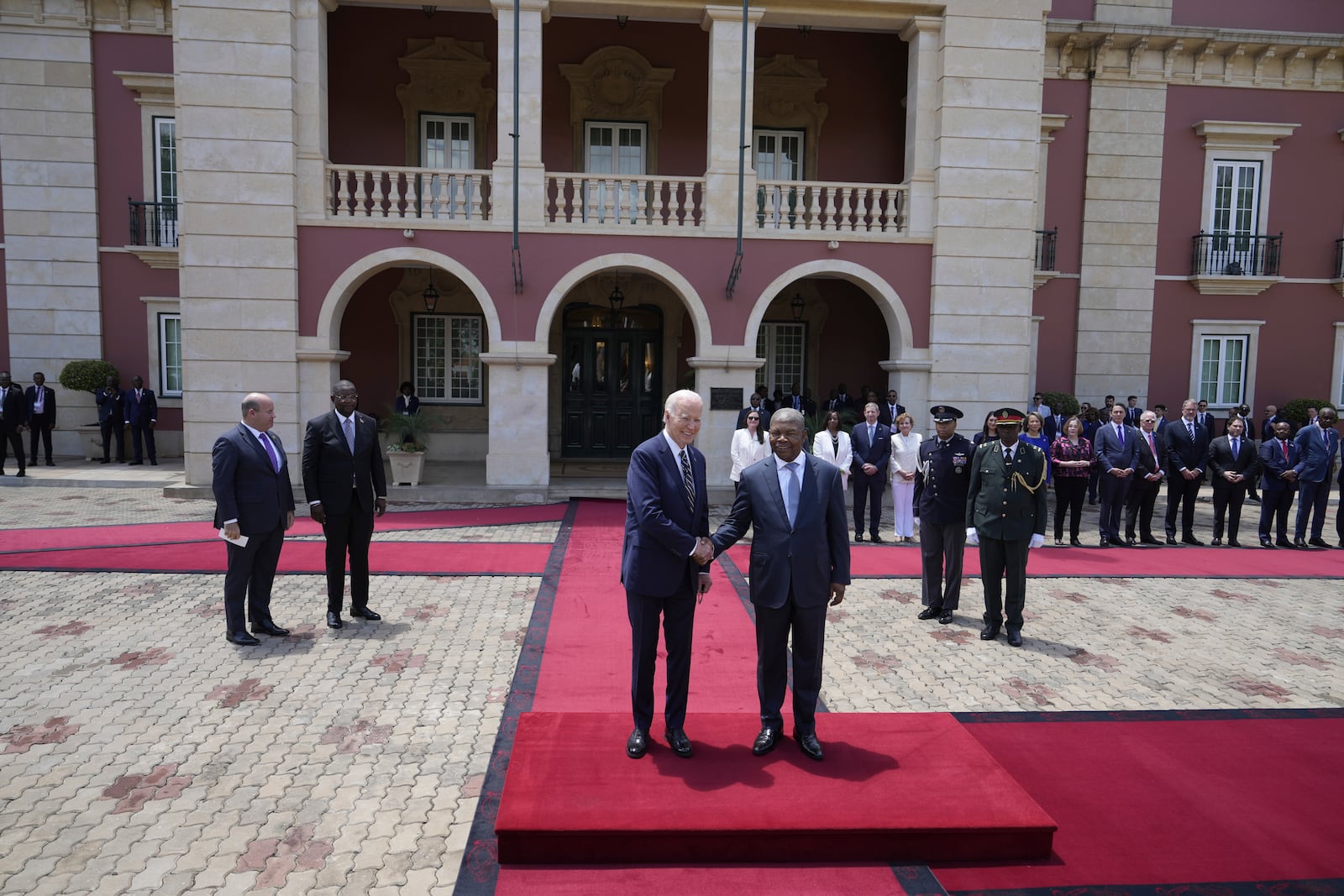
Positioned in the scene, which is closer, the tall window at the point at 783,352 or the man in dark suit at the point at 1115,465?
the man in dark suit at the point at 1115,465

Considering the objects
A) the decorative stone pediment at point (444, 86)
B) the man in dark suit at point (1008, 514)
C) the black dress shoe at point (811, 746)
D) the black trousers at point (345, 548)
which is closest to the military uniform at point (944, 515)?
the man in dark suit at point (1008, 514)

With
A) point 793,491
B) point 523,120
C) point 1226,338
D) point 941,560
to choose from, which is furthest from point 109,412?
point 1226,338

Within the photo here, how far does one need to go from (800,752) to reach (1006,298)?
11641 mm

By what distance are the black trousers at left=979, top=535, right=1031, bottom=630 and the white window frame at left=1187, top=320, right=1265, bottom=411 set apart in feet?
47.0

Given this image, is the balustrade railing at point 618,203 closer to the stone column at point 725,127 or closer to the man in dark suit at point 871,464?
the stone column at point 725,127

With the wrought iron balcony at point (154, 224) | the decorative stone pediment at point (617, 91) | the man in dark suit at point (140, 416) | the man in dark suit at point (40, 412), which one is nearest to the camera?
the decorative stone pediment at point (617, 91)

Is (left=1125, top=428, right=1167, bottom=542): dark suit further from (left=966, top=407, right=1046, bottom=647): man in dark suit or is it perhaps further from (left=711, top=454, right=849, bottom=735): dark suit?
(left=711, top=454, right=849, bottom=735): dark suit

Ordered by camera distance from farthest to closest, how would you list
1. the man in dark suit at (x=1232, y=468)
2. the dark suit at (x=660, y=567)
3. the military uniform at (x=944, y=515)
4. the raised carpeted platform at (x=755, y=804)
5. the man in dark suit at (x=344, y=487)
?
1. the man in dark suit at (x=1232, y=468)
2. the military uniform at (x=944, y=515)
3. the man in dark suit at (x=344, y=487)
4. the dark suit at (x=660, y=567)
5. the raised carpeted platform at (x=755, y=804)

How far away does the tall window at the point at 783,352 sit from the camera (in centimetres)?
1859

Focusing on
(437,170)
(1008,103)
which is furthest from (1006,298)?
(437,170)

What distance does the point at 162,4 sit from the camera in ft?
57.2

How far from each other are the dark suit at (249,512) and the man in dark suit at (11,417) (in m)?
11.8

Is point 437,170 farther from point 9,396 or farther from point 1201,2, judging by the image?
point 1201,2

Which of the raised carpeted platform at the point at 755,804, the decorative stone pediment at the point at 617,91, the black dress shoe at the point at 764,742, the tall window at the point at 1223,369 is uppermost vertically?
the decorative stone pediment at the point at 617,91
